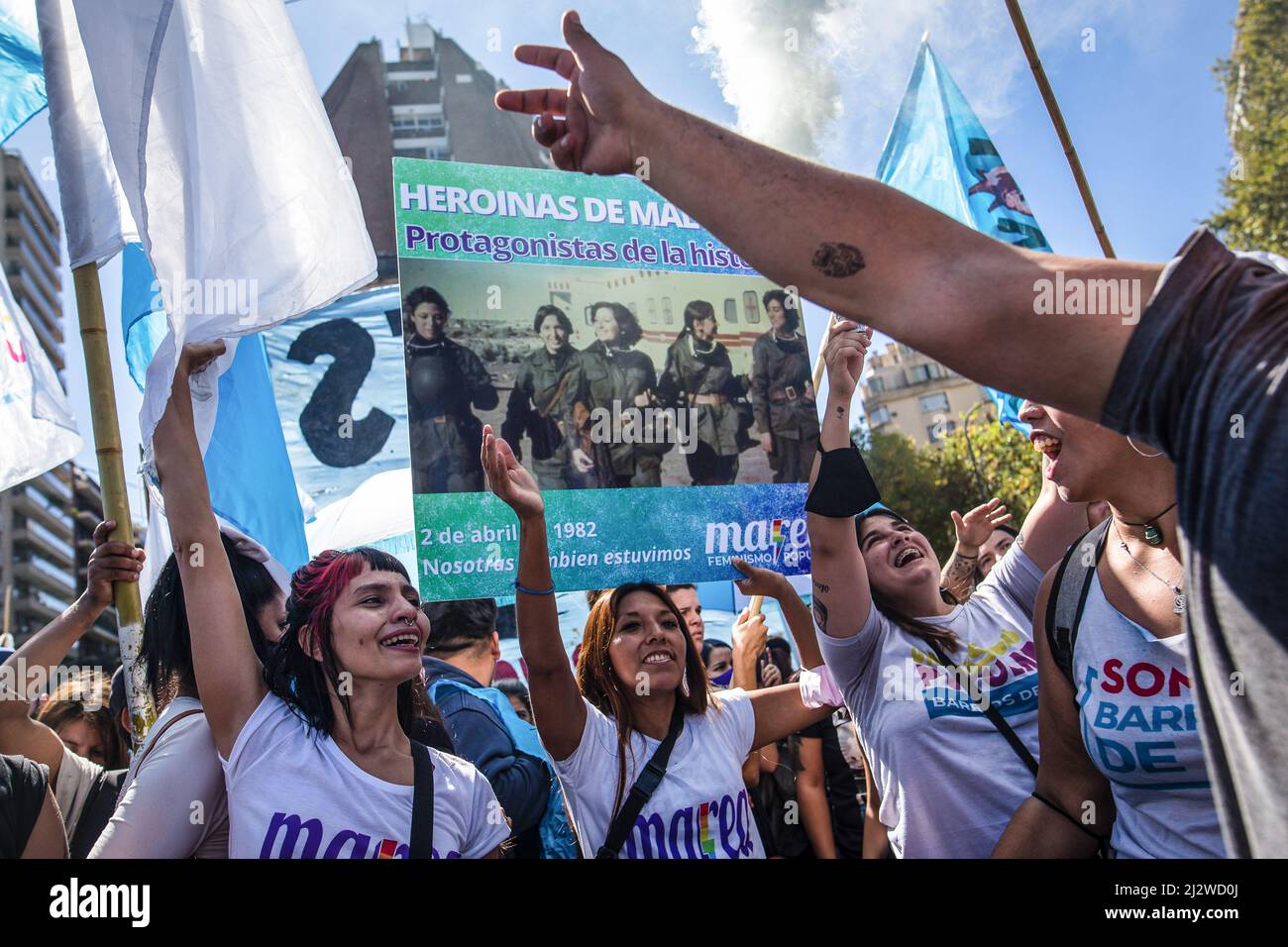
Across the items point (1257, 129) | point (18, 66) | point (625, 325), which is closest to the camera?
point (18, 66)

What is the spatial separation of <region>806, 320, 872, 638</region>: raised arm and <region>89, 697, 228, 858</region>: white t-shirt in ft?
5.70

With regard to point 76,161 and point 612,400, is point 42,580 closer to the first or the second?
point 612,400

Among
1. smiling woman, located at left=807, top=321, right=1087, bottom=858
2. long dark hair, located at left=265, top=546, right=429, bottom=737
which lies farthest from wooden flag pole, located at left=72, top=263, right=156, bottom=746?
smiling woman, located at left=807, top=321, right=1087, bottom=858

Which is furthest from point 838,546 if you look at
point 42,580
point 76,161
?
point 42,580

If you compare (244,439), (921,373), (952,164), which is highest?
(921,373)

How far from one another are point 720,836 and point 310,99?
8.24 ft

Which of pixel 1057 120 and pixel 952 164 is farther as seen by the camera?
pixel 952 164

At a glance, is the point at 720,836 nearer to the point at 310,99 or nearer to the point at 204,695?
the point at 204,695

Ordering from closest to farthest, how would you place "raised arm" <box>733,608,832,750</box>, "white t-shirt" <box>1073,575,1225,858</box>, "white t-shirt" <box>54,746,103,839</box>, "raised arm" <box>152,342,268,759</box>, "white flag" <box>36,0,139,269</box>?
"white t-shirt" <box>1073,575,1225,858</box> → "raised arm" <box>152,342,268,759</box> → "white flag" <box>36,0,139,269</box> → "white t-shirt" <box>54,746,103,839</box> → "raised arm" <box>733,608,832,750</box>

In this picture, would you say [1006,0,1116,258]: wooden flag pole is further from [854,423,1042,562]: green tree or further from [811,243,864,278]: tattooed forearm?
[854,423,1042,562]: green tree

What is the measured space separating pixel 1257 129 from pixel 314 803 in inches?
894

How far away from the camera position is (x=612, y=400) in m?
4.49

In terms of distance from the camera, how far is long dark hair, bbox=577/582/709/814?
123 inches
